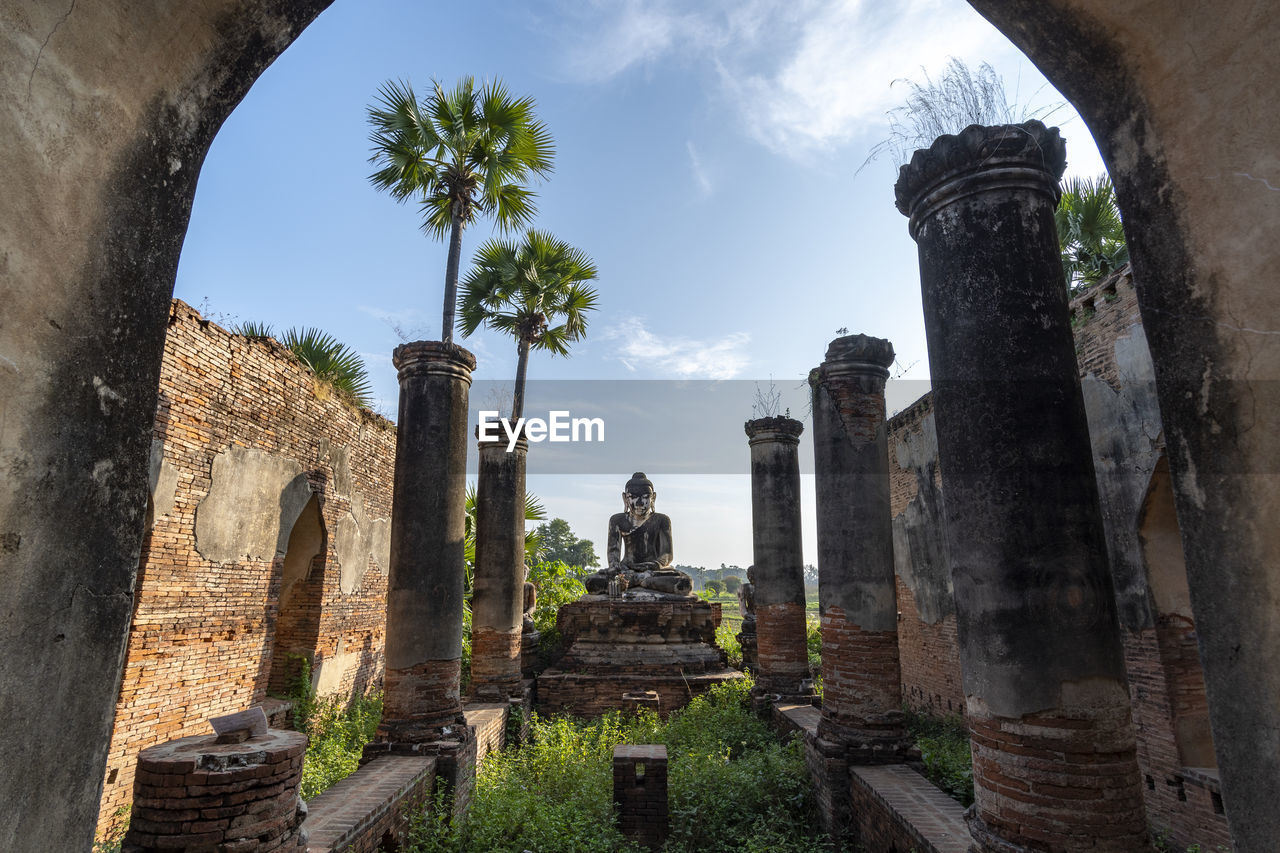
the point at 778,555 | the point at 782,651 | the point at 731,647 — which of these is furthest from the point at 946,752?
the point at 731,647

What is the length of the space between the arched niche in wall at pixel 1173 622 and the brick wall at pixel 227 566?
9.45 metres

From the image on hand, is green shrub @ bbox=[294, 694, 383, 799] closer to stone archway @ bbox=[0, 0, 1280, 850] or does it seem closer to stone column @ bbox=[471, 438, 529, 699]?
stone column @ bbox=[471, 438, 529, 699]

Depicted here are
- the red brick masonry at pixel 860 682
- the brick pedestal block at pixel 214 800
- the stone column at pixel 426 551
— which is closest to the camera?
the brick pedestal block at pixel 214 800

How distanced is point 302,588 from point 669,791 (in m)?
6.85

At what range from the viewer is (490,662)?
1155 cm

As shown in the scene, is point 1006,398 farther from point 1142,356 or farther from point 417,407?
point 417,407

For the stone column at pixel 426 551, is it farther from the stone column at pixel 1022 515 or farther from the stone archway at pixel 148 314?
the stone archway at pixel 148 314

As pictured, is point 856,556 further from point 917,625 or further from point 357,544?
point 357,544

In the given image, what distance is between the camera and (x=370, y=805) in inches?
207

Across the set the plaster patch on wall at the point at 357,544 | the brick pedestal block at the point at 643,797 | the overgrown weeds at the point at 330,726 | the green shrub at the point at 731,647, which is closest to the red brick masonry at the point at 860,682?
the brick pedestal block at the point at 643,797

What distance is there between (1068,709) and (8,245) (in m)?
4.07

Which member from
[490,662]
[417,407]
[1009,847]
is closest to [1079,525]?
[1009,847]

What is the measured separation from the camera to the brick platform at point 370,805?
4.73m

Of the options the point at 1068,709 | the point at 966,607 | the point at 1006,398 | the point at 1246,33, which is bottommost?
the point at 1068,709
